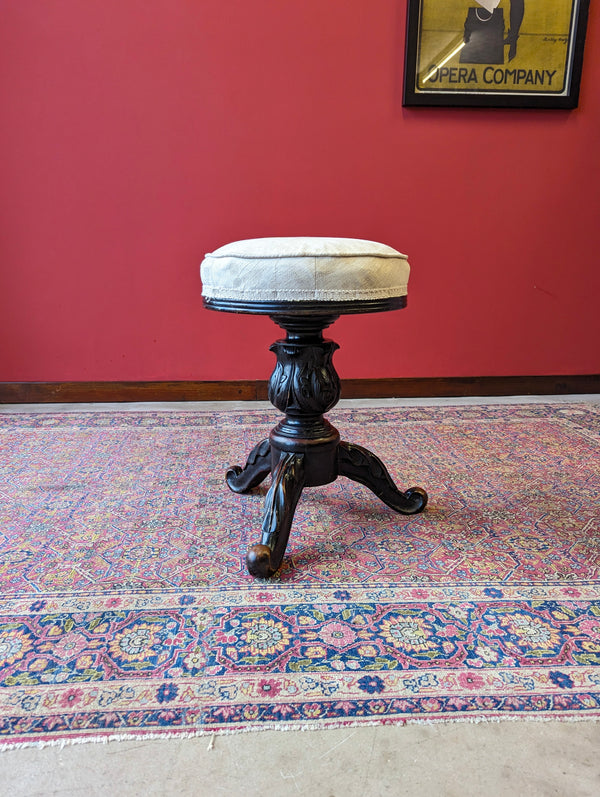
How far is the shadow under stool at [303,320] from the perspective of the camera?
1.27 m

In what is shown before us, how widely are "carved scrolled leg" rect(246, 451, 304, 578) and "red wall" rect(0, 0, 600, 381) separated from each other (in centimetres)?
156

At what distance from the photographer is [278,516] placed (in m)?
1.41

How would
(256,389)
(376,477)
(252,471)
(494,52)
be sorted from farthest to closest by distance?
(256,389), (494,52), (252,471), (376,477)

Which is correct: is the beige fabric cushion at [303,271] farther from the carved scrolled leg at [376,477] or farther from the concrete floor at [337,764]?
the concrete floor at [337,764]

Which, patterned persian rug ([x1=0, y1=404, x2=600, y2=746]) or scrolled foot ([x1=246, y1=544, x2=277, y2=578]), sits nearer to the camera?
patterned persian rug ([x1=0, y1=404, x2=600, y2=746])

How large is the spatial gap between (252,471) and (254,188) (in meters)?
1.69

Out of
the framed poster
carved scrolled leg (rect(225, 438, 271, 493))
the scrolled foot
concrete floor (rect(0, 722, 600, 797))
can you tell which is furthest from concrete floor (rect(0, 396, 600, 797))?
the framed poster

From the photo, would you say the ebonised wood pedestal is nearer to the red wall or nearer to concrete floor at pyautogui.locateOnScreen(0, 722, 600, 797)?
concrete floor at pyautogui.locateOnScreen(0, 722, 600, 797)

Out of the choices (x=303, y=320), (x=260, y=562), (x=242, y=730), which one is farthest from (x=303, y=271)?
(x=242, y=730)

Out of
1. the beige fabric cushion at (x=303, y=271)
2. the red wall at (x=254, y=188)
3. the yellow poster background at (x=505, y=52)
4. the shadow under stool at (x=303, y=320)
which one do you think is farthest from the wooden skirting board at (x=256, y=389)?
the beige fabric cushion at (x=303, y=271)

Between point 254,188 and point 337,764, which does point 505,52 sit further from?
point 337,764

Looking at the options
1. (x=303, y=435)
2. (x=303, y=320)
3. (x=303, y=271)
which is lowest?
(x=303, y=435)

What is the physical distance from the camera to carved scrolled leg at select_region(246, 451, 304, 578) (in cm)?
134

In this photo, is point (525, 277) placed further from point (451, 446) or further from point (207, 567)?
point (207, 567)
